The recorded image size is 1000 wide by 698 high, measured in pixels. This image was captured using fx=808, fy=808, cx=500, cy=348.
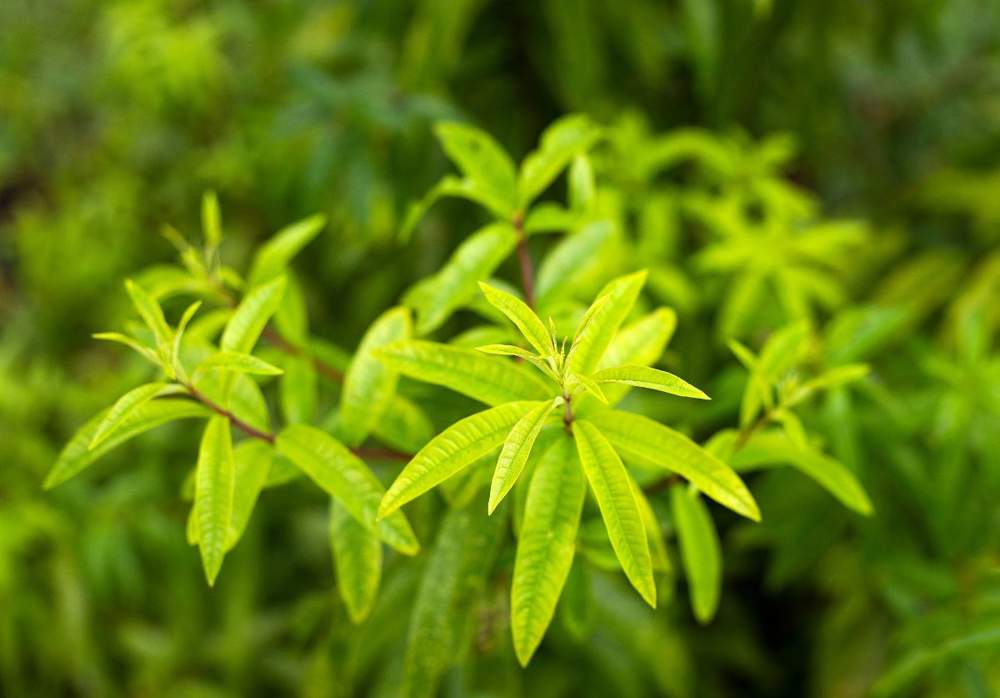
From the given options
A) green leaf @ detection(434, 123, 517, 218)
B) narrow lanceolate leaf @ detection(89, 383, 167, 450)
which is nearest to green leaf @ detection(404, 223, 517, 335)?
green leaf @ detection(434, 123, 517, 218)

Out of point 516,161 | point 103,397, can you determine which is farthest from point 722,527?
point 103,397

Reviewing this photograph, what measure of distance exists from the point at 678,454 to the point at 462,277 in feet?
0.87

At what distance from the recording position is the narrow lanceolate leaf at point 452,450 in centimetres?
51

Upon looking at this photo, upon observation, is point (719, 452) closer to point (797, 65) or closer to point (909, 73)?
point (797, 65)

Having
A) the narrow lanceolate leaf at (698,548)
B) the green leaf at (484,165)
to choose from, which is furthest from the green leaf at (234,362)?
the narrow lanceolate leaf at (698,548)

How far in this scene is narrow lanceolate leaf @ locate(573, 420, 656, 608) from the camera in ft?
1.70

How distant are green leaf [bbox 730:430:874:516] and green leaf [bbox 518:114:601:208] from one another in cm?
30

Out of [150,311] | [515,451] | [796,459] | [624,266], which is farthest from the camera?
[624,266]

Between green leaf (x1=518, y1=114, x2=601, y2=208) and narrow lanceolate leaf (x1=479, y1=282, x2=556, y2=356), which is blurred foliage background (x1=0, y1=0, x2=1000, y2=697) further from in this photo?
narrow lanceolate leaf (x1=479, y1=282, x2=556, y2=356)

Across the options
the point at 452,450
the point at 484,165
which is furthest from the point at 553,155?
the point at 452,450

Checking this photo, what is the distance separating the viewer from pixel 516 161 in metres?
1.53

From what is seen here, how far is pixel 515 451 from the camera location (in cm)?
50

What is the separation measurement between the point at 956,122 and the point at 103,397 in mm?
2500

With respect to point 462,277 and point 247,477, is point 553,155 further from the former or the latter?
point 247,477
